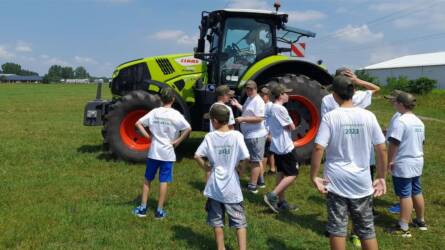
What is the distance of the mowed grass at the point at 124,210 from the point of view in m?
4.25

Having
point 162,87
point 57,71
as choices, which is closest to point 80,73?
point 57,71

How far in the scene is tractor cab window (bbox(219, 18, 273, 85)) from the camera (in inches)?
305

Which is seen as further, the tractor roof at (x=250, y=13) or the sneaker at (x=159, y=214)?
the tractor roof at (x=250, y=13)

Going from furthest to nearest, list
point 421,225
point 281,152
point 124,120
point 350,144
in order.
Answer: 1. point 124,120
2. point 281,152
3. point 421,225
4. point 350,144

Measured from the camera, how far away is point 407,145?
4508 millimetres

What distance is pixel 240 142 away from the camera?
12.4 feet

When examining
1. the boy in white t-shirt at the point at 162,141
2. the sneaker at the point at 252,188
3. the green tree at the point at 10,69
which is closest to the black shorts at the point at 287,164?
the sneaker at the point at 252,188

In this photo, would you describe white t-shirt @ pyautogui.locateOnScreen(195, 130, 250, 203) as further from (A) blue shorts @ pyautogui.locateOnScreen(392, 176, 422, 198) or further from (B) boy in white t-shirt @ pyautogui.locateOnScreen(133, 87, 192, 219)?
(A) blue shorts @ pyautogui.locateOnScreen(392, 176, 422, 198)

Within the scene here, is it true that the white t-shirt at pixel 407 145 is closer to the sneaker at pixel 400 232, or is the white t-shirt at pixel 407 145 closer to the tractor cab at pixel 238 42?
the sneaker at pixel 400 232

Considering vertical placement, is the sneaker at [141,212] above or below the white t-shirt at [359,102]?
below

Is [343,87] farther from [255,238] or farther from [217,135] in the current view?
[255,238]

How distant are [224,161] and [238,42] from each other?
442 centimetres

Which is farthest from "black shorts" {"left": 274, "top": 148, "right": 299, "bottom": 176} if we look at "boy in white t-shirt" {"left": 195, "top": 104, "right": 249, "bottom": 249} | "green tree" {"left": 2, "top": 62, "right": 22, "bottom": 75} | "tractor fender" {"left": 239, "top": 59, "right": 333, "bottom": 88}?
"green tree" {"left": 2, "top": 62, "right": 22, "bottom": 75}

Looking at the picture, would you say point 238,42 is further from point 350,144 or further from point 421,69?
point 421,69
